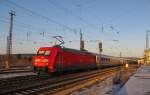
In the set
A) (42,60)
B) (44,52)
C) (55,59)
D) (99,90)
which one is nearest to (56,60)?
(55,59)

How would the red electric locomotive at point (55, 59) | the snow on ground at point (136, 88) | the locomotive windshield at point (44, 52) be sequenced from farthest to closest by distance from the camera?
the locomotive windshield at point (44, 52) → the red electric locomotive at point (55, 59) → the snow on ground at point (136, 88)

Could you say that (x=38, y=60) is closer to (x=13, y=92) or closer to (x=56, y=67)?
(x=56, y=67)

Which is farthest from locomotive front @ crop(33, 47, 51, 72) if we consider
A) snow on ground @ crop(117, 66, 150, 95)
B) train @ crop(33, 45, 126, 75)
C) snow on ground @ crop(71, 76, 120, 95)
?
snow on ground @ crop(71, 76, 120, 95)

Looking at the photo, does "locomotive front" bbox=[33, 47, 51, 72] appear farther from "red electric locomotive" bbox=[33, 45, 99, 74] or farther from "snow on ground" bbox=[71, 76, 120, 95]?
"snow on ground" bbox=[71, 76, 120, 95]

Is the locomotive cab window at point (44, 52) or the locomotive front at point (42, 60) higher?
the locomotive cab window at point (44, 52)

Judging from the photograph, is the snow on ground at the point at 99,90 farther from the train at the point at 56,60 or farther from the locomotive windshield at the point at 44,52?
the locomotive windshield at the point at 44,52

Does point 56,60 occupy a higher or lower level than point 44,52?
lower

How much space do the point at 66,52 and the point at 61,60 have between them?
5.01 feet

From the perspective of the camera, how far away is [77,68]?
33062mm

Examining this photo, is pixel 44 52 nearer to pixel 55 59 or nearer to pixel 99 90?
pixel 55 59

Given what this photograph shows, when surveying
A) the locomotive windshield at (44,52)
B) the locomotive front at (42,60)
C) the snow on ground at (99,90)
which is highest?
the locomotive windshield at (44,52)

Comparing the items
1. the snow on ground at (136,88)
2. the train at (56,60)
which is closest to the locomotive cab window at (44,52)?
the train at (56,60)

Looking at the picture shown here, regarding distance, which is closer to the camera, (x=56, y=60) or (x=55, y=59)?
(x=55, y=59)

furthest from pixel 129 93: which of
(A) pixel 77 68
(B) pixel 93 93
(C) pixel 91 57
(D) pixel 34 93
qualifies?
(C) pixel 91 57
